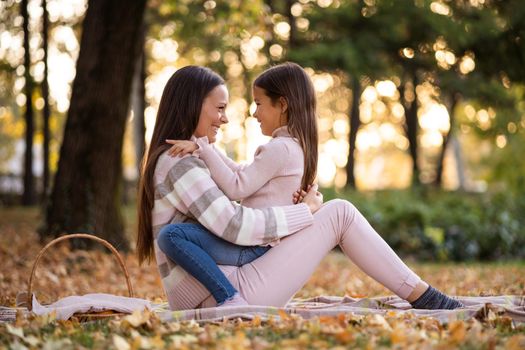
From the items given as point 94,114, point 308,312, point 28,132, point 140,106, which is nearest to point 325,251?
point 308,312

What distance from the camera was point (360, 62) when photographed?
15.7 m

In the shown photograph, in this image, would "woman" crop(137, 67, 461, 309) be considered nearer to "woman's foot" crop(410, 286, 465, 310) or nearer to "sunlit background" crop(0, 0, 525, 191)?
"woman's foot" crop(410, 286, 465, 310)

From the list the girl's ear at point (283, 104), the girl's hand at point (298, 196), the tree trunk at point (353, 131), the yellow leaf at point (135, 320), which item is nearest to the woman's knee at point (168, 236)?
the yellow leaf at point (135, 320)

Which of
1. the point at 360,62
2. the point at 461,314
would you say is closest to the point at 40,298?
the point at 461,314

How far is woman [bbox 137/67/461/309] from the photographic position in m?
4.26

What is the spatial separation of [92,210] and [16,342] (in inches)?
220

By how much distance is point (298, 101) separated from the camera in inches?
182

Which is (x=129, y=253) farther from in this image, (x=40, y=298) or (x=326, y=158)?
(x=326, y=158)

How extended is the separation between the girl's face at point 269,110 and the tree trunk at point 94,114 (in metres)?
4.67

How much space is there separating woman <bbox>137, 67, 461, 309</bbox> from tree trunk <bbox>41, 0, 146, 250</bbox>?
4.58 meters

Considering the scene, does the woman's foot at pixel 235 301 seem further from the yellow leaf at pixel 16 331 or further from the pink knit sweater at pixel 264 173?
the yellow leaf at pixel 16 331

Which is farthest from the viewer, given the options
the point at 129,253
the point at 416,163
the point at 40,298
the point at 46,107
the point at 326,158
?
the point at 326,158

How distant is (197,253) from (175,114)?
873 millimetres

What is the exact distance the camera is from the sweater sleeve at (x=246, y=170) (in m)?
4.34
